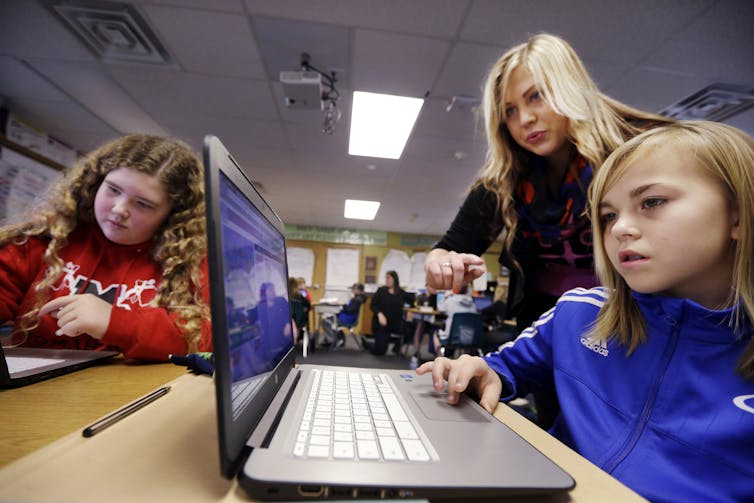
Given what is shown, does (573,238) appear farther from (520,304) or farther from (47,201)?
(47,201)

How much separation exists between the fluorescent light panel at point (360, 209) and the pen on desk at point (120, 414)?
16.6 feet

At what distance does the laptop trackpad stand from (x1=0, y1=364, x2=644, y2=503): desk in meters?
0.06

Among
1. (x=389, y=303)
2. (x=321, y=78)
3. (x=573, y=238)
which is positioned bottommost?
(x=389, y=303)

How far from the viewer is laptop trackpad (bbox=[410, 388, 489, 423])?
0.44 m

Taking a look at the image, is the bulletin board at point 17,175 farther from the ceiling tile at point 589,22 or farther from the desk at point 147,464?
the desk at point 147,464

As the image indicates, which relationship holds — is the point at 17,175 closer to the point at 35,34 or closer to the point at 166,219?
the point at 35,34

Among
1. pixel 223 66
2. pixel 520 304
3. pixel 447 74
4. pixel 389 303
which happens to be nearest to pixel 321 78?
pixel 223 66

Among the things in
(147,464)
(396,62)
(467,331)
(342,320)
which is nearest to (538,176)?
(147,464)

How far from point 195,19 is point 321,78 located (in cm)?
76

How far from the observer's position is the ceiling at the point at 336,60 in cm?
176

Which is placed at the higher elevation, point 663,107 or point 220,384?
point 663,107

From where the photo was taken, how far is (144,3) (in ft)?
5.92

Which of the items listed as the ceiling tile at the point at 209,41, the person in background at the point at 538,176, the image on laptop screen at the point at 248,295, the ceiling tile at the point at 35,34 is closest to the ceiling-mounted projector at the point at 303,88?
the ceiling tile at the point at 209,41

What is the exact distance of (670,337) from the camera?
1.77 ft
